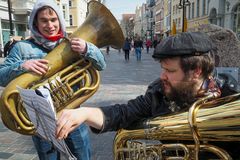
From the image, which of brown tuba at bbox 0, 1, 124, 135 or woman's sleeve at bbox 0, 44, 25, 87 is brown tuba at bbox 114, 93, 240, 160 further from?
Answer: woman's sleeve at bbox 0, 44, 25, 87

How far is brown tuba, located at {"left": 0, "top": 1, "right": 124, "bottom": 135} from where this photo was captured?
1828 mm

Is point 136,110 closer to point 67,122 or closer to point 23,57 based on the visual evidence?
point 67,122

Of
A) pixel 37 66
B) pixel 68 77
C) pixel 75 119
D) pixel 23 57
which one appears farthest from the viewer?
pixel 23 57

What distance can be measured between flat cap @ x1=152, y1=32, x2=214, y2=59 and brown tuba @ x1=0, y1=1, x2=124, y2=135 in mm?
773

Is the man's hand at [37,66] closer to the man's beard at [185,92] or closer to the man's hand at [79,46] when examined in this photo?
the man's hand at [79,46]

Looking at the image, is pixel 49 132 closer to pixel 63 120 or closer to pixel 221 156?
pixel 63 120

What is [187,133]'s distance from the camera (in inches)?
44.6

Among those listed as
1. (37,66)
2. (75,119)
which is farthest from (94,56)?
(75,119)

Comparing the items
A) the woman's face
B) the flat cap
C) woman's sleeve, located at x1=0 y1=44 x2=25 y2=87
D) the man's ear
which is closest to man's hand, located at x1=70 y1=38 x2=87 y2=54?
the woman's face

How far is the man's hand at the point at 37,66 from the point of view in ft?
6.17

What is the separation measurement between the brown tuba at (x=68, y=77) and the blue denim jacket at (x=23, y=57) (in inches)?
3.1

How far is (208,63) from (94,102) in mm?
5290

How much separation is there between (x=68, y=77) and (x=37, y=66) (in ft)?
0.75

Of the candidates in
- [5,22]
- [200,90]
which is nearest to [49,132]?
[200,90]
